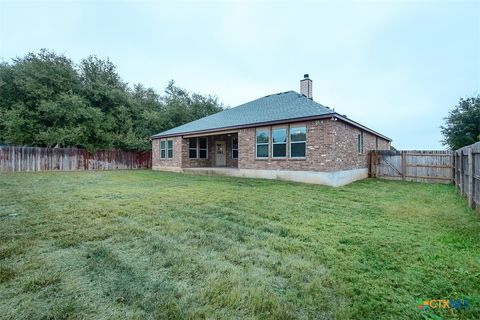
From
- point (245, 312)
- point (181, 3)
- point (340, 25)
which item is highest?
point (181, 3)

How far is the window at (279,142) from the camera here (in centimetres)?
1126

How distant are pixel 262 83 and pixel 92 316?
104 feet

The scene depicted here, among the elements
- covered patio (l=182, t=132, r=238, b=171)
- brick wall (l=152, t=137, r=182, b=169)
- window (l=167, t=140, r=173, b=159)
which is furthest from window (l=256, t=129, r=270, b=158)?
window (l=167, t=140, r=173, b=159)

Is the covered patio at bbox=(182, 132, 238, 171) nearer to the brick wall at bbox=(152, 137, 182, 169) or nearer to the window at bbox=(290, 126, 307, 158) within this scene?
the brick wall at bbox=(152, 137, 182, 169)

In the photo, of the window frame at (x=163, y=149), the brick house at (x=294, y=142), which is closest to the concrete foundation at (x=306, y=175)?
the brick house at (x=294, y=142)

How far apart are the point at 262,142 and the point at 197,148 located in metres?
6.58

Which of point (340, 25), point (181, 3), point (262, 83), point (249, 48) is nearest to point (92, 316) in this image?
point (181, 3)

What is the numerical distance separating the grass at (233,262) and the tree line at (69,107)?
1634cm

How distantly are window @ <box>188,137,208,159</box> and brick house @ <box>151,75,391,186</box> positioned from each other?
7 cm

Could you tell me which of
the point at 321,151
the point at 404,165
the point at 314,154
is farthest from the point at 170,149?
the point at 404,165

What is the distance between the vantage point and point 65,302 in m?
2.08

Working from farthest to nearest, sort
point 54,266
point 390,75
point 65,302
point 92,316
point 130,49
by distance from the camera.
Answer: point 130,49 → point 390,75 → point 54,266 → point 65,302 → point 92,316

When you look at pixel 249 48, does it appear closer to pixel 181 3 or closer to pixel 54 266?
pixel 181 3

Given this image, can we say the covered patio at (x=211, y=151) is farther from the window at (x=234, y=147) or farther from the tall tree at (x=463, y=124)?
the tall tree at (x=463, y=124)
